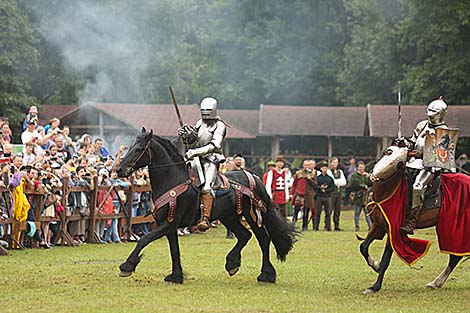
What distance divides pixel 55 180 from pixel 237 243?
6161 mm

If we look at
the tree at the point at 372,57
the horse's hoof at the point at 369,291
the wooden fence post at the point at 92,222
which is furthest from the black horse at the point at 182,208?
the tree at the point at 372,57

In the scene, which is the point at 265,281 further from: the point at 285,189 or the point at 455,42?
the point at 455,42

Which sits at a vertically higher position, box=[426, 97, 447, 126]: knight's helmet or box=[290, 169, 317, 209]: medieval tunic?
box=[426, 97, 447, 126]: knight's helmet

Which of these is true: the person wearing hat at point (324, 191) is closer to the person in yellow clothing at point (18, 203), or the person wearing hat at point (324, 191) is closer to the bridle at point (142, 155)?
the person in yellow clothing at point (18, 203)

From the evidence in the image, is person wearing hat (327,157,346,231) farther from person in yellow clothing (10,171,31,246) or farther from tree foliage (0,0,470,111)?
tree foliage (0,0,470,111)

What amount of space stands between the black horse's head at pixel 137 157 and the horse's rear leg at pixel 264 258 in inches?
71.0

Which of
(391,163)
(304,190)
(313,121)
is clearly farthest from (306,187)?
(313,121)

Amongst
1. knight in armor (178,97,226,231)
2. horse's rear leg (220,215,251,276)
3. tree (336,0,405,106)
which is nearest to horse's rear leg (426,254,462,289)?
horse's rear leg (220,215,251,276)

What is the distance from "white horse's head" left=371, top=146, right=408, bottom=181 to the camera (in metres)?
12.9

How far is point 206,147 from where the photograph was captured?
1333 cm

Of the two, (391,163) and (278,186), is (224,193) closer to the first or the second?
(391,163)

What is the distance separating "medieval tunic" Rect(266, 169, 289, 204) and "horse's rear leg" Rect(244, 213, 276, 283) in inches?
477

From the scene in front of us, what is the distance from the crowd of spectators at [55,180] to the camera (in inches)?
695

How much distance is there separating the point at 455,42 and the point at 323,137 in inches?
356
